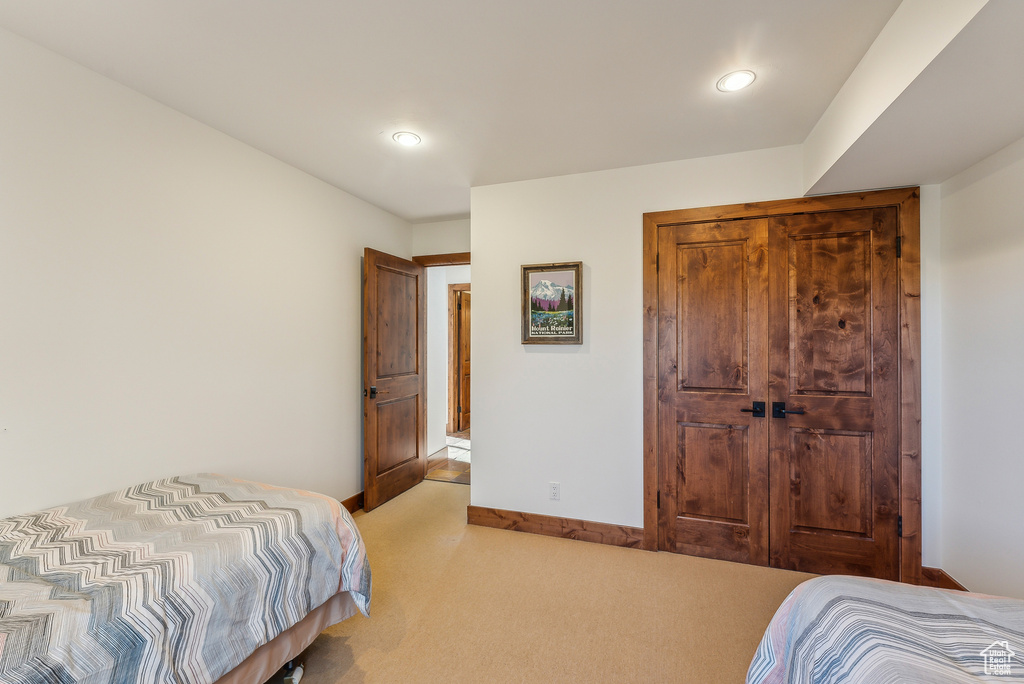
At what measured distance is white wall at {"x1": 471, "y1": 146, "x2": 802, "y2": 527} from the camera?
109 inches

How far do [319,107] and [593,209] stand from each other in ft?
5.67

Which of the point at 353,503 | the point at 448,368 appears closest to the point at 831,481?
the point at 353,503

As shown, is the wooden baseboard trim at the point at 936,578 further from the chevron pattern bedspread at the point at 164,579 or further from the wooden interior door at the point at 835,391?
the chevron pattern bedspread at the point at 164,579

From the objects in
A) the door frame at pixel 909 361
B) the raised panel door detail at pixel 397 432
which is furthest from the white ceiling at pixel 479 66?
the raised panel door detail at pixel 397 432

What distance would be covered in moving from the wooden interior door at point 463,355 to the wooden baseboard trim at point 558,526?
3154 mm

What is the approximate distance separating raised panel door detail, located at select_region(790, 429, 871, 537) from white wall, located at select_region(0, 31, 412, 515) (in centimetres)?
315

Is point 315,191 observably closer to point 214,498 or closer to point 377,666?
point 214,498

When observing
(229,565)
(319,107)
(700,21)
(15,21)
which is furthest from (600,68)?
(229,565)

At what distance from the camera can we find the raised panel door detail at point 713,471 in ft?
8.68

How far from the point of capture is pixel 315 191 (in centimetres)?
314

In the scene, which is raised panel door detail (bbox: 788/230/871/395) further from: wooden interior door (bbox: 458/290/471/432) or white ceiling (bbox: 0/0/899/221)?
wooden interior door (bbox: 458/290/471/432)

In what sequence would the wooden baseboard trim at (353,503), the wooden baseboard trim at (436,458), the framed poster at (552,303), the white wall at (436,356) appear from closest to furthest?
the framed poster at (552,303)
the wooden baseboard trim at (353,503)
the wooden baseboard trim at (436,458)
the white wall at (436,356)

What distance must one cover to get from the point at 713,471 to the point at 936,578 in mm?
1188
